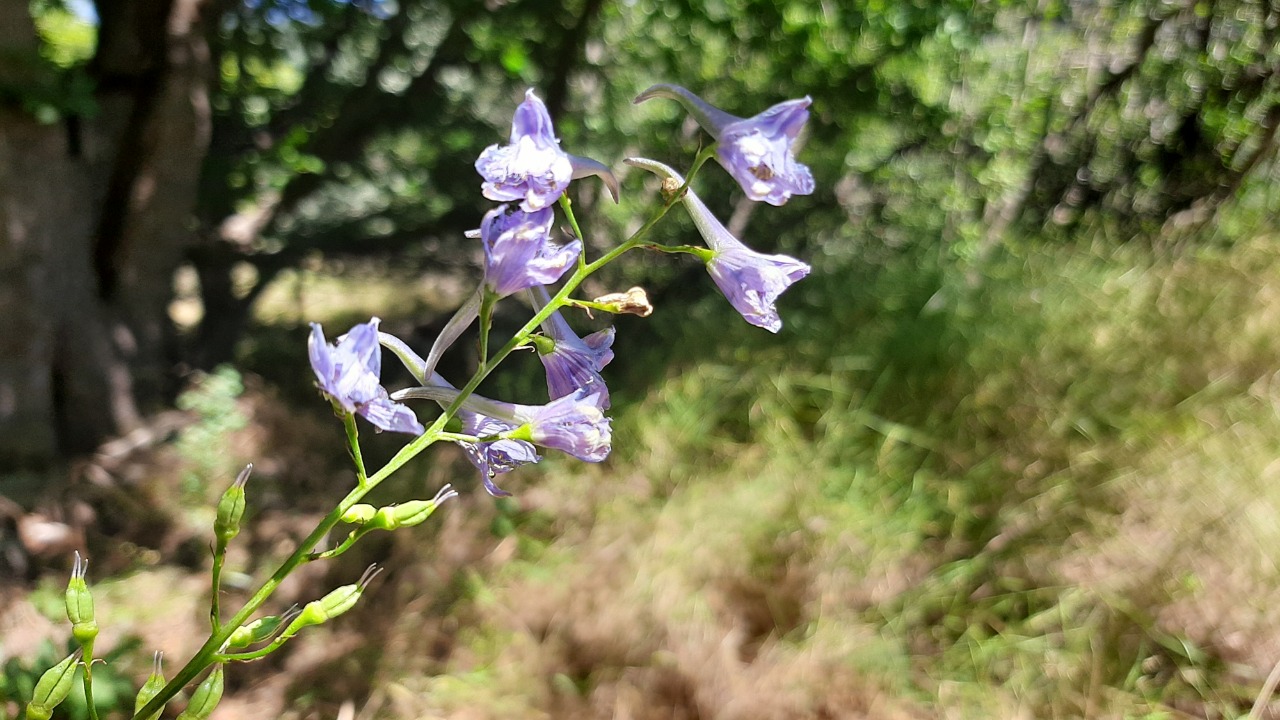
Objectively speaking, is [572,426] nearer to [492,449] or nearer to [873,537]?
[492,449]

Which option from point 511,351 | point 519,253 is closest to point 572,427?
point 511,351

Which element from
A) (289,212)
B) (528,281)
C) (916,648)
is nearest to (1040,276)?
(916,648)

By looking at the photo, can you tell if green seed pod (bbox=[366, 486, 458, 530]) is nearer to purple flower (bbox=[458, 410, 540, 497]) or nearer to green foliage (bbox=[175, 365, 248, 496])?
purple flower (bbox=[458, 410, 540, 497])

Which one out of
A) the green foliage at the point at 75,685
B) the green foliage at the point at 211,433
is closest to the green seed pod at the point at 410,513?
the green foliage at the point at 75,685

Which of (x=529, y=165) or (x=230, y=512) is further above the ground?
(x=529, y=165)

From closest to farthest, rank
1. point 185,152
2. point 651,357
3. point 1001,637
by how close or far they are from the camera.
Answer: point 1001,637 < point 185,152 < point 651,357

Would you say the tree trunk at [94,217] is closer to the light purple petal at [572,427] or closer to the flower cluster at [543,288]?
the flower cluster at [543,288]

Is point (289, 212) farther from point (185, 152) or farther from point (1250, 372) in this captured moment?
point (1250, 372)
